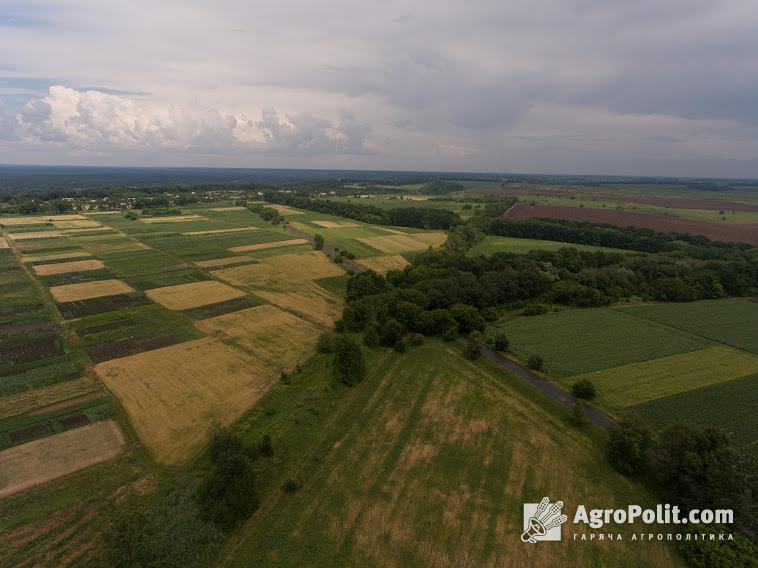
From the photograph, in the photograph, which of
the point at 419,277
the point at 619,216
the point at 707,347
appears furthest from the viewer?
the point at 619,216

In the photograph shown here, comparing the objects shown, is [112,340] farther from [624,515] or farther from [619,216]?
[619,216]

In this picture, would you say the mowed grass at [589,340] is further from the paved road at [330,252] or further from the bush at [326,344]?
the paved road at [330,252]

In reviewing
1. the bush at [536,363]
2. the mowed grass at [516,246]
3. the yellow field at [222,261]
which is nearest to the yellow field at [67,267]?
the yellow field at [222,261]

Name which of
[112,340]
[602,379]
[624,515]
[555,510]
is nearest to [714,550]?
[624,515]

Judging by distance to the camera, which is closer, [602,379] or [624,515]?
[624,515]

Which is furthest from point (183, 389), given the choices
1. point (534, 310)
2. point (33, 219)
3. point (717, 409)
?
point (33, 219)

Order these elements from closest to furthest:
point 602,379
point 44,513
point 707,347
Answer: point 44,513 → point 602,379 → point 707,347
